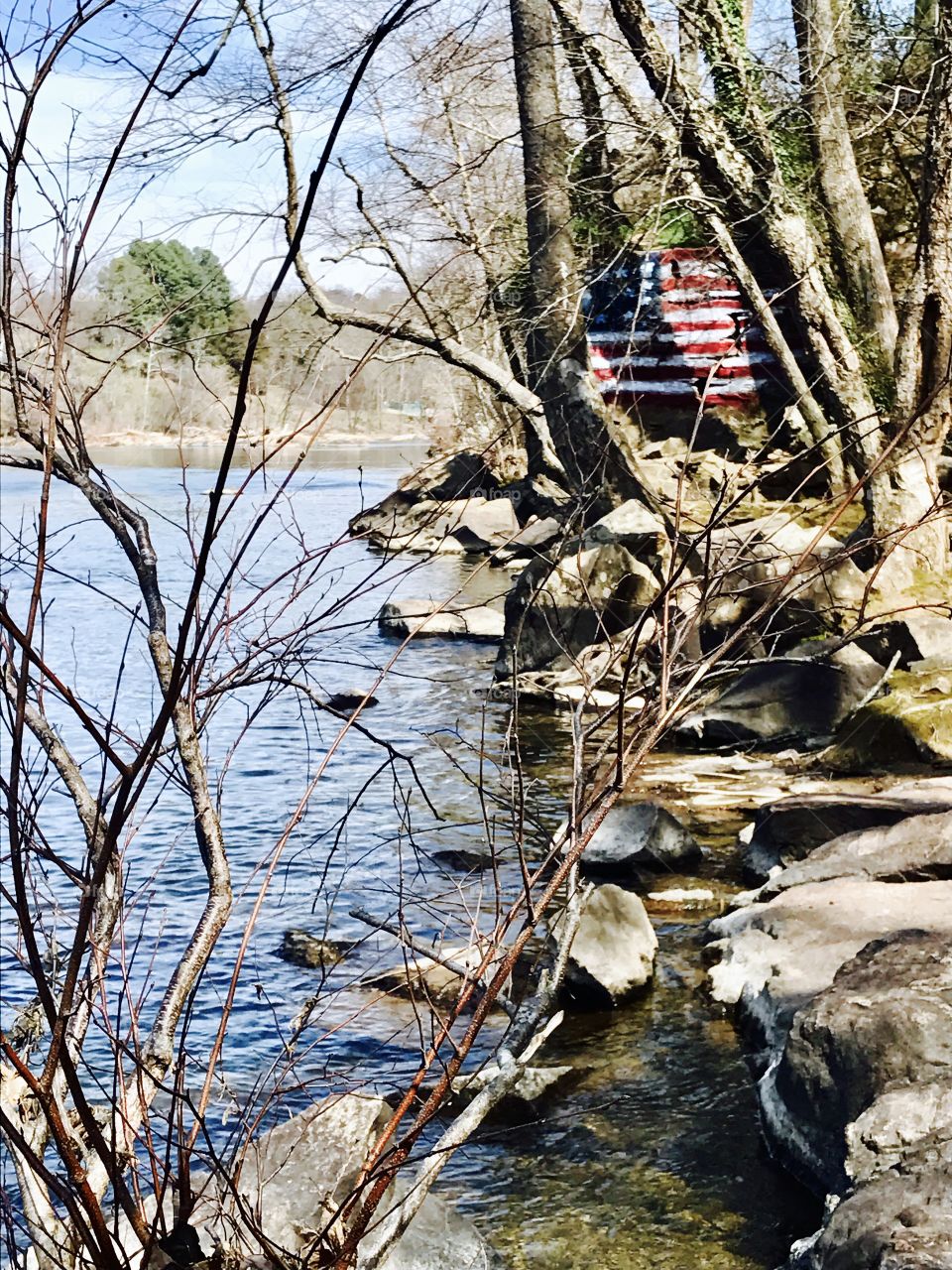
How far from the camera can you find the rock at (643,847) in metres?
7.52

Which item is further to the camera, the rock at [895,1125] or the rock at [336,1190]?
the rock at [336,1190]

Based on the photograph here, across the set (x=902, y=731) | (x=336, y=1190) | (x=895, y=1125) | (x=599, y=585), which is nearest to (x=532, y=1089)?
(x=336, y=1190)

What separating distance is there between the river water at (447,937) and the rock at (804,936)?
0.20 meters

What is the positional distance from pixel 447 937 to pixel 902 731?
343 centimetres

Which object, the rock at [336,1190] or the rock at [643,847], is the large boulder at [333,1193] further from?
the rock at [643,847]

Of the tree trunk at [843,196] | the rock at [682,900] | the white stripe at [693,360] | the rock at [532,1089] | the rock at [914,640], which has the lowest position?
the rock at [532,1089]

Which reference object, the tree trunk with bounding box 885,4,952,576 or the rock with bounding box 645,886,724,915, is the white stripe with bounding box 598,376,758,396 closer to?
the tree trunk with bounding box 885,4,952,576

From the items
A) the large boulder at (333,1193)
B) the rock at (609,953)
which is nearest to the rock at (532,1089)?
the rock at (609,953)

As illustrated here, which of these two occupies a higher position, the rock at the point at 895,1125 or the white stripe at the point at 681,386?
the white stripe at the point at 681,386

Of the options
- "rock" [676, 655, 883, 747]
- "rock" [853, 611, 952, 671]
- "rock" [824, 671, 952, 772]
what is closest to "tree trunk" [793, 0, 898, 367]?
"rock" [853, 611, 952, 671]

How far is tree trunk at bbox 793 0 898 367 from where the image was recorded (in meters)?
12.4

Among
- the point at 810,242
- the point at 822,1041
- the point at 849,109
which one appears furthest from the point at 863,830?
the point at 849,109

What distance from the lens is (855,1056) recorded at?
4.15 m

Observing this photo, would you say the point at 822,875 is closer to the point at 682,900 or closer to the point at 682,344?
the point at 682,900
